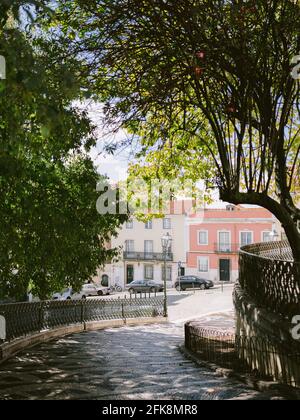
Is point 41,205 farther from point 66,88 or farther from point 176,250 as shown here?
point 176,250

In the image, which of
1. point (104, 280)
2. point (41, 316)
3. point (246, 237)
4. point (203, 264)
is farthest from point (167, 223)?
point (41, 316)

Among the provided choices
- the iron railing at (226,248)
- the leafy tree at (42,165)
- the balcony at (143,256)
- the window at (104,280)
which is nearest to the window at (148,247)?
the balcony at (143,256)

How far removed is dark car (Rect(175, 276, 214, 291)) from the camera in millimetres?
45656

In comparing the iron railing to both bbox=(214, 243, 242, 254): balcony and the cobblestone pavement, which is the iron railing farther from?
the cobblestone pavement

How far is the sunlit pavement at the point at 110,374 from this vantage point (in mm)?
8289

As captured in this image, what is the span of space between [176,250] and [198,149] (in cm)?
3845

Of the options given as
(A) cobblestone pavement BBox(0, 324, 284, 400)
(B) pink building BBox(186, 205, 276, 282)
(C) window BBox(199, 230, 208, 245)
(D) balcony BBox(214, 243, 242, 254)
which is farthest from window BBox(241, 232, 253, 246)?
(A) cobblestone pavement BBox(0, 324, 284, 400)

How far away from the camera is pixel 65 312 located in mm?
17953

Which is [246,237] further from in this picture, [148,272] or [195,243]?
[148,272]

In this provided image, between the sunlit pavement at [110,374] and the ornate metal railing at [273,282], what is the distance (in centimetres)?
168

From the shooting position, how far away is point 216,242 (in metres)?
51.8

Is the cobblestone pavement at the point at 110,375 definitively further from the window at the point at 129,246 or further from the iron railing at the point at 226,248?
the window at the point at 129,246

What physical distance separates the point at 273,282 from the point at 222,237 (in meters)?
42.4

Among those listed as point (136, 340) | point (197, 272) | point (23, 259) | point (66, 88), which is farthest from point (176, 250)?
point (66, 88)
